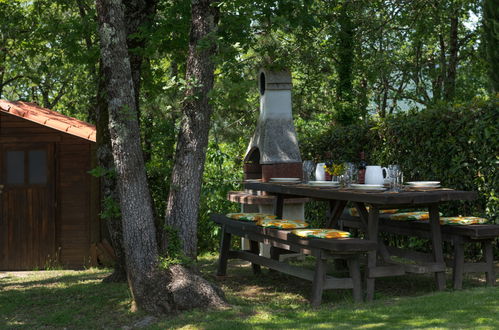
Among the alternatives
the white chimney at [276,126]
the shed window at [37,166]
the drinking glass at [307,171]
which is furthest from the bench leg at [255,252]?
the shed window at [37,166]

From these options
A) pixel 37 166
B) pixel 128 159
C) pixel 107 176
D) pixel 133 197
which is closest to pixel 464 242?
pixel 133 197

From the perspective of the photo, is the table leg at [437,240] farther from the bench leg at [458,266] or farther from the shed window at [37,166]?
the shed window at [37,166]

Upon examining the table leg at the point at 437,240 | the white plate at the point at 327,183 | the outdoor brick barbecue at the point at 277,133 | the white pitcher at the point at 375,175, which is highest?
the outdoor brick barbecue at the point at 277,133

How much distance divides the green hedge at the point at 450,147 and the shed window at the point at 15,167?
568 centimetres

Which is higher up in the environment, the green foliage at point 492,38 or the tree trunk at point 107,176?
the green foliage at point 492,38

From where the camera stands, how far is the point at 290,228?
686 cm

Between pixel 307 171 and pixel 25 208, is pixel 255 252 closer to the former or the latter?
pixel 307 171

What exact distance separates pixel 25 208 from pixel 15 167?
0.71 m

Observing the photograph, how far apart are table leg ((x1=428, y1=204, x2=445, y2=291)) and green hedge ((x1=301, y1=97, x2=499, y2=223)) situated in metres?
1.36

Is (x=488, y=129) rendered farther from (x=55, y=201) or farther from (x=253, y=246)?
(x=55, y=201)

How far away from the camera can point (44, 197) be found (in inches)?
430

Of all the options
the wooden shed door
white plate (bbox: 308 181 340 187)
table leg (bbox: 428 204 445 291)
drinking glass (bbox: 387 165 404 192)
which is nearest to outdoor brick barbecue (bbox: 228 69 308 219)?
white plate (bbox: 308 181 340 187)

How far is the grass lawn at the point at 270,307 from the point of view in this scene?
16.5ft

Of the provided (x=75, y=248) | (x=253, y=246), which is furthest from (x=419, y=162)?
(x=75, y=248)
